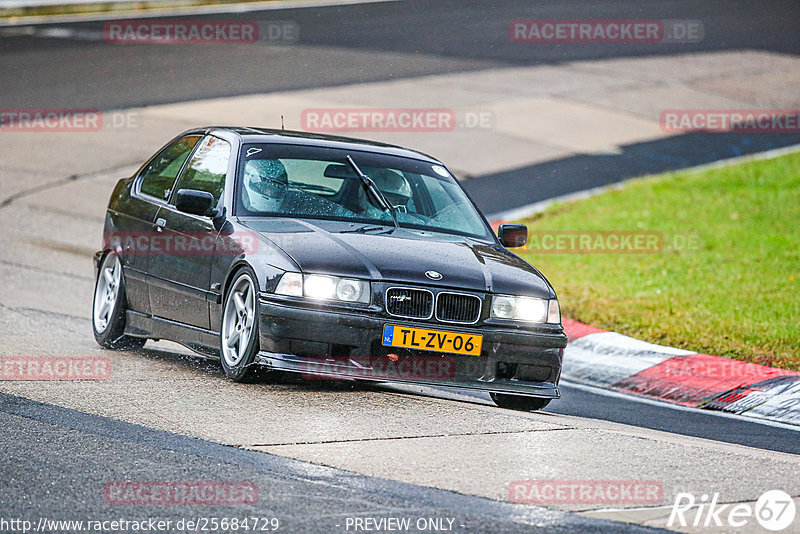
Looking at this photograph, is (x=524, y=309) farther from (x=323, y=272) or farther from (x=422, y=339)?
(x=323, y=272)

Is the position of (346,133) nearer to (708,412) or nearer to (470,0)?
(708,412)

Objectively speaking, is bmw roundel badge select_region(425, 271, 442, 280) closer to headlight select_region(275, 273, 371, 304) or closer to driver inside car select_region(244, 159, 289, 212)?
headlight select_region(275, 273, 371, 304)

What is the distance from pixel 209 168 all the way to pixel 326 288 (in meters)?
1.85

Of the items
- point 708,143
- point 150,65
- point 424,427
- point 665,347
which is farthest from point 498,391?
point 150,65

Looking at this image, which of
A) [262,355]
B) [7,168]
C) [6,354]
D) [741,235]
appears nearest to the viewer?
[262,355]

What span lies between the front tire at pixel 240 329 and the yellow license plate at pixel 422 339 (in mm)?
725

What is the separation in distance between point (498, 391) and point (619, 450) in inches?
45.7

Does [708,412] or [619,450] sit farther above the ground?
[619,450]

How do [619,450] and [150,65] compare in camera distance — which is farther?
[150,65]

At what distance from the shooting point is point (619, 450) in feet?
20.4

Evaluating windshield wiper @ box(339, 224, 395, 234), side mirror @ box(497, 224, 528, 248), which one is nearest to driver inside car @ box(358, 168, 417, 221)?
windshield wiper @ box(339, 224, 395, 234)

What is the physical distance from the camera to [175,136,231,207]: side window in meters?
8.34

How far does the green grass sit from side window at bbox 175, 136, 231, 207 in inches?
141

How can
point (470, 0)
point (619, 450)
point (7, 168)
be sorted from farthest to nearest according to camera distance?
point (470, 0) → point (7, 168) → point (619, 450)
